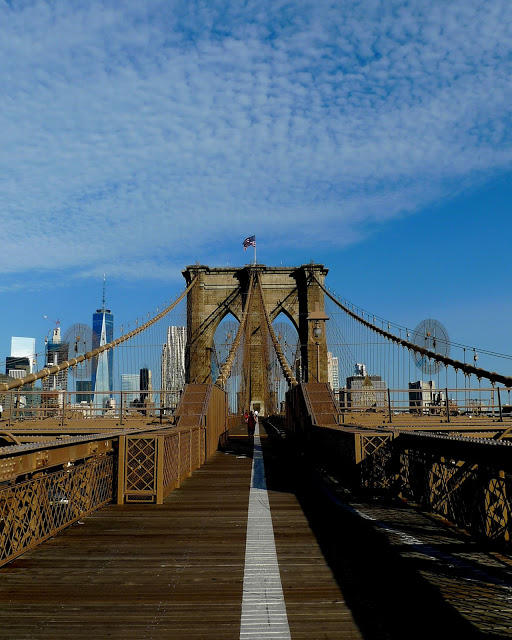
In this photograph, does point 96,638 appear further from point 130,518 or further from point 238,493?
point 238,493

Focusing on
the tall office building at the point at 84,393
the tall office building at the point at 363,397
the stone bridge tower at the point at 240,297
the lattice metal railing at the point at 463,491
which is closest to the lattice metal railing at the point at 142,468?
the lattice metal railing at the point at 463,491

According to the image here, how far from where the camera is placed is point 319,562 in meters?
5.43

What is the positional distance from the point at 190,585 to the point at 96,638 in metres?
1.22

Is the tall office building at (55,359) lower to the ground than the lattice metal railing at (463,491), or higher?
higher

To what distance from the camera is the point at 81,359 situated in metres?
33.1

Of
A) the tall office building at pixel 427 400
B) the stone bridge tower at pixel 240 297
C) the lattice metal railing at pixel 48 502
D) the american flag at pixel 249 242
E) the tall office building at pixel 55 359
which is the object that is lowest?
the lattice metal railing at pixel 48 502

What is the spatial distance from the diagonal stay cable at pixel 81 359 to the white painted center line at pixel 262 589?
56.4 feet

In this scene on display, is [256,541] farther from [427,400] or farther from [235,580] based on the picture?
[427,400]

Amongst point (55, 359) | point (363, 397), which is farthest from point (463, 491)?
point (55, 359)

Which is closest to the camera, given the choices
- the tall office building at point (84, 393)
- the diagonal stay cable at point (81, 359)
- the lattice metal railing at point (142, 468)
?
the lattice metal railing at point (142, 468)

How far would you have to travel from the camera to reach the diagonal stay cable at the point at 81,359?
24305 millimetres

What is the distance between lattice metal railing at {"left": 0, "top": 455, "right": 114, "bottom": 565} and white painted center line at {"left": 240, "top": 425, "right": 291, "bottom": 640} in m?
2.28

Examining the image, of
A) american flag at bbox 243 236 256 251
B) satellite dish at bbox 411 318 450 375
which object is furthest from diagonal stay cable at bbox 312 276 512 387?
american flag at bbox 243 236 256 251

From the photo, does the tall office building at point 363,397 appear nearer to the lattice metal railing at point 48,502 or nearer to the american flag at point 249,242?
the lattice metal railing at point 48,502
